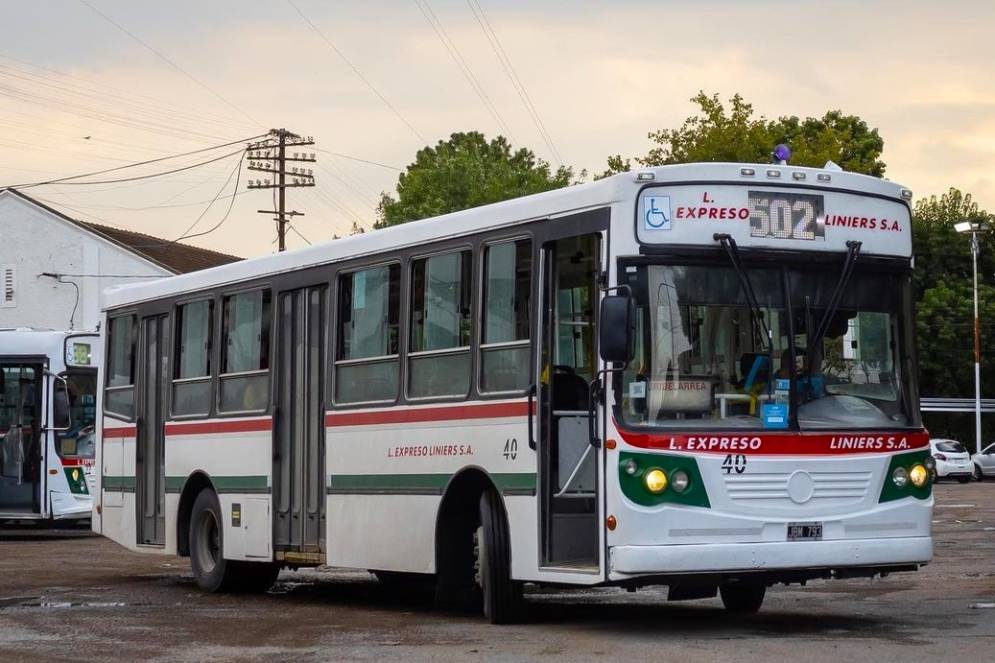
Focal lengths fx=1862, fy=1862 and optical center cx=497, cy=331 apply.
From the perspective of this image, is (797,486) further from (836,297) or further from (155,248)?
(155,248)

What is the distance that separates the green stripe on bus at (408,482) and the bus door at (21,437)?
15.1 meters

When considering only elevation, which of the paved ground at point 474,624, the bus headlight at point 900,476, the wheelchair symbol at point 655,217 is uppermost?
the wheelchair symbol at point 655,217

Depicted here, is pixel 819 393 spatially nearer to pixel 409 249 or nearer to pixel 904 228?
pixel 904 228

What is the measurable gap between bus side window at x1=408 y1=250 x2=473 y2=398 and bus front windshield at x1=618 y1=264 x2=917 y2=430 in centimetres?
210

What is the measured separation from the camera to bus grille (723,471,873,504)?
39.1ft

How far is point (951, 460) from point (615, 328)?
48531 millimetres

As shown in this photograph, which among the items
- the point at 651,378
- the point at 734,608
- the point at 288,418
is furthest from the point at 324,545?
the point at 651,378

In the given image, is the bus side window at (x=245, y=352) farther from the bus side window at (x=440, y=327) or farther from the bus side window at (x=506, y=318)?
the bus side window at (x=506, y=318)

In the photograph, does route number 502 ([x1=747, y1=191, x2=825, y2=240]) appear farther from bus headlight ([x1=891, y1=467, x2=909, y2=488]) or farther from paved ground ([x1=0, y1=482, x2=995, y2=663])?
paved ground ([x1=0, y1=482, x2=995, y2=663])

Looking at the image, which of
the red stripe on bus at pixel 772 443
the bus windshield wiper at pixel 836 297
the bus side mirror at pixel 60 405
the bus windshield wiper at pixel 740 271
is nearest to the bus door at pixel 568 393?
the red stripe on bus at pixel 772 443

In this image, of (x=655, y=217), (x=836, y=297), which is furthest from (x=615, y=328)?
(x=836, y=297)

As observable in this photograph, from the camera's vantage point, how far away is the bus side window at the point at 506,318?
514 inches

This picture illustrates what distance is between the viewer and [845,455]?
12.2 metres

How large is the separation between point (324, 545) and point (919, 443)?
5402 mm
